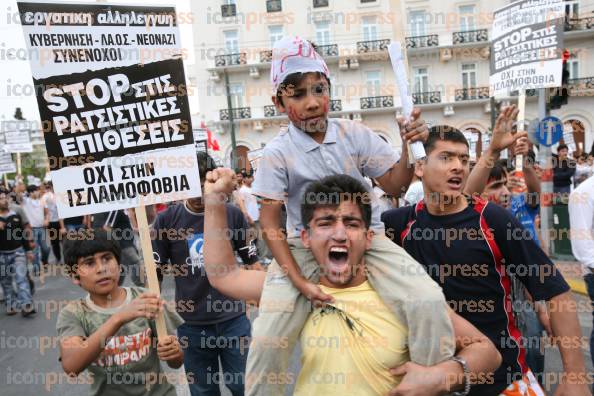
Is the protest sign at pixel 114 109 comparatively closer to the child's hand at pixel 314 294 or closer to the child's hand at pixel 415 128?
the child's hand at pixel 314 294

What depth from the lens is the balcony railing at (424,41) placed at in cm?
2813

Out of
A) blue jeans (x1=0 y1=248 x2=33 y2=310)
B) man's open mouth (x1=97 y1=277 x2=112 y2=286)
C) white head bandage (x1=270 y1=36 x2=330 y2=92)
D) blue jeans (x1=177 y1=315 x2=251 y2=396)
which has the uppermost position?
white head bandage (x1=270 y1=36 x2=330 y2=92)

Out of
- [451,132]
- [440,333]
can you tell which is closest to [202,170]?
[451,132]

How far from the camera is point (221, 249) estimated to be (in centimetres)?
196

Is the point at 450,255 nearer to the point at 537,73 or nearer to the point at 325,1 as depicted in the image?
the point at 537,73

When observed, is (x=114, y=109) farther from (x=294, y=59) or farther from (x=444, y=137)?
(x=444, y=137)

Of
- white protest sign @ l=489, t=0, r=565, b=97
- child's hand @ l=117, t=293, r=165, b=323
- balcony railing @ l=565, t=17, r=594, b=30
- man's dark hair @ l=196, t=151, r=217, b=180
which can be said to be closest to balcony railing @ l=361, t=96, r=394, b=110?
balcony railing @ l=565, t=17, r=594, b=30

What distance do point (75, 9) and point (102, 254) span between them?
1291 mm

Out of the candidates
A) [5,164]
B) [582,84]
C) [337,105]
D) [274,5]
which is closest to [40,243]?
[5,164]

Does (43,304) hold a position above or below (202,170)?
below

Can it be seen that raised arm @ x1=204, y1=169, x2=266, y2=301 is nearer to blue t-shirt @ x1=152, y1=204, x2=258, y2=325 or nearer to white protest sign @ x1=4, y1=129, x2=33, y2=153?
blue t-shirt @ x1=152, y1=204, x2=258, y2=325

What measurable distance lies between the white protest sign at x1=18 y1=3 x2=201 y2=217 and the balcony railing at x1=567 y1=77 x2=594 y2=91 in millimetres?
28006

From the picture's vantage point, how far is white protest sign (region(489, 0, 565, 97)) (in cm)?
525

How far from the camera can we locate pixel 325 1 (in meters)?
29.4
